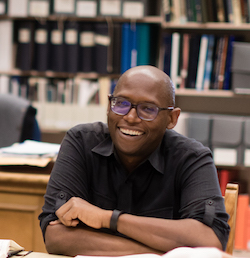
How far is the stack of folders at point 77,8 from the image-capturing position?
8.73ft

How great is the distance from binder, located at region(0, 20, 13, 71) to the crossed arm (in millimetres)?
2058

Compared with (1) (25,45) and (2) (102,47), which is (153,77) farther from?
(1) (25,45)

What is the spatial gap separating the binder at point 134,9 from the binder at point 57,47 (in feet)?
1.72

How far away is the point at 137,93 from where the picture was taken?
1229 millimetres

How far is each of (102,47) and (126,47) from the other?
0.19m

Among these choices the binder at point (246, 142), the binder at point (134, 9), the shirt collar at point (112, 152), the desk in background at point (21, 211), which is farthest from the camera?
the binder at point (134, 9)

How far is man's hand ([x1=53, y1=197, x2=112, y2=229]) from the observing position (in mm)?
1077

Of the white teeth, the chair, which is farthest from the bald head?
the chair

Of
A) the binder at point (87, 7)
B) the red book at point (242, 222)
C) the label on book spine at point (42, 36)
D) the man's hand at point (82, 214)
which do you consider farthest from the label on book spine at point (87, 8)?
the man's hand at point (82, 214)

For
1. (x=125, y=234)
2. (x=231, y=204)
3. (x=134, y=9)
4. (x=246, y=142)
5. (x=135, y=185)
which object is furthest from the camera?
(x=134, y=9)

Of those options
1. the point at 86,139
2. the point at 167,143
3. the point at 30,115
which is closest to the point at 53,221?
the point at 86,139

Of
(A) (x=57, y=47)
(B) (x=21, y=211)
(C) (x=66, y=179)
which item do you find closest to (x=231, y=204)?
(C) (x=66, y=179)

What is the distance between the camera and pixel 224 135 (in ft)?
8.40

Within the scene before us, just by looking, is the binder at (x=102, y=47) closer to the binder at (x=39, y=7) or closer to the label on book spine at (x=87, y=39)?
the label on book spine at (x=87, y=39)
